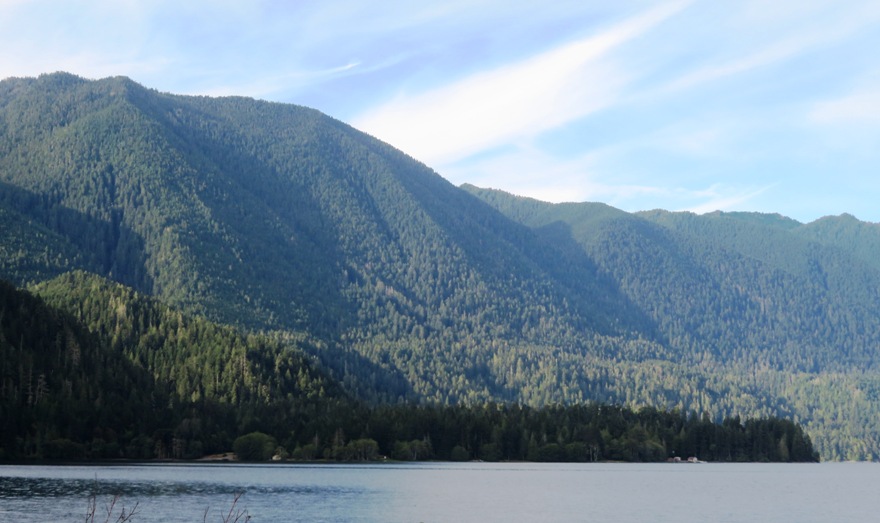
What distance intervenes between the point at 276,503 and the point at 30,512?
122ft

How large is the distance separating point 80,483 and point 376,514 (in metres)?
57.8

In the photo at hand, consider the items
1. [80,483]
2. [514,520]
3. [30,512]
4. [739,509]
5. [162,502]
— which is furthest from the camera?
[80,483]

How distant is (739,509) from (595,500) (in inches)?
861

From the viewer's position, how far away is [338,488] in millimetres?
196375

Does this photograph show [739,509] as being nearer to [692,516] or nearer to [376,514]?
[692,516]

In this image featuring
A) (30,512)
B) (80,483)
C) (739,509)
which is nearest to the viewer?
(30,512)

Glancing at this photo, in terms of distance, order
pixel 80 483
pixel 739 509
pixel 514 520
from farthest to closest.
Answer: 1. pixel 80 483
2. pixel 739 509
3. pixel 514 520

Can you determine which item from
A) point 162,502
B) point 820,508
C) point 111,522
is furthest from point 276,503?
point 820,508

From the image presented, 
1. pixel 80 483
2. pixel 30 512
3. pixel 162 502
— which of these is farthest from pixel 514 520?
pixel 80 483

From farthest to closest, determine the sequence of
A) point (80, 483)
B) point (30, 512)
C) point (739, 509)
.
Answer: point (80, 483) < point (739, 509) < point (30, 512)

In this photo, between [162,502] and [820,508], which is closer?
[162,502]

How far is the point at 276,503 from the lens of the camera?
15825 cm

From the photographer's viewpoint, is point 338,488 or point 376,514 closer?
point 376,514

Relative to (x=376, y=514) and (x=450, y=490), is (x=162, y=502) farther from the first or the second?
(x=450, y=490)
